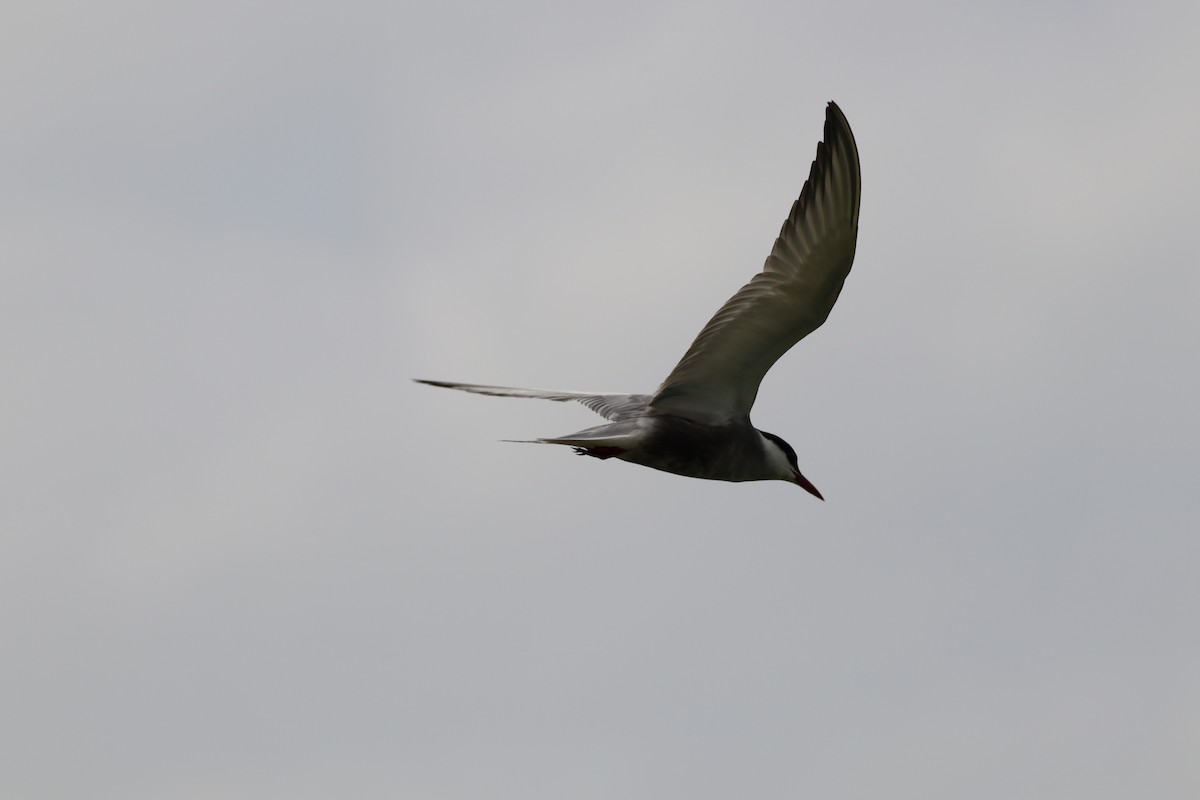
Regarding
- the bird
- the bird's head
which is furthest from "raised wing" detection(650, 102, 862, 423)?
the bird's head

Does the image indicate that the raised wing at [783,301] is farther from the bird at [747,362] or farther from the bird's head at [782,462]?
the bird's head at [782,462]

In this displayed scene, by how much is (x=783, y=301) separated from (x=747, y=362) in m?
0.85

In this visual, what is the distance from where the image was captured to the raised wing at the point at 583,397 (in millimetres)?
13148

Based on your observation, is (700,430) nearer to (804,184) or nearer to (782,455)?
(782,455)

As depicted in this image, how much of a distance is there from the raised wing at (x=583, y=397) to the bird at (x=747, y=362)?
0.04 ft

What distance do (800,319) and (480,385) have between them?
3349 millimetres

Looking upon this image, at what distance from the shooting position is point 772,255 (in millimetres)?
11078

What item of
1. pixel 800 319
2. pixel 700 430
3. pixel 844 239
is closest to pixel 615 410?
pixel 700 430

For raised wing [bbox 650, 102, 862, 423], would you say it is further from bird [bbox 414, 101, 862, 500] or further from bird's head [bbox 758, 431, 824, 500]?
bird's head [bbox 758, 431, 824, 500]

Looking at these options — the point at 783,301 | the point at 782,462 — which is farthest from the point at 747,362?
the point at 782,462

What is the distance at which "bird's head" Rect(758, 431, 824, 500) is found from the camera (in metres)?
12.9

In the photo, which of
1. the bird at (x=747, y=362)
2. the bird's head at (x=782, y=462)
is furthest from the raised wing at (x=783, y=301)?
the bird's head at (x=782, y=462)

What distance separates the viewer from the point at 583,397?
545 inches

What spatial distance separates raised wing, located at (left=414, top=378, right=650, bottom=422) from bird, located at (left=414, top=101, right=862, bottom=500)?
11 mm
